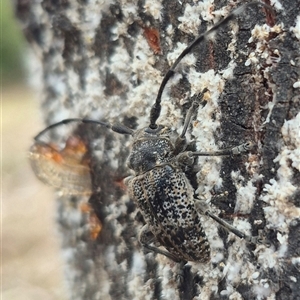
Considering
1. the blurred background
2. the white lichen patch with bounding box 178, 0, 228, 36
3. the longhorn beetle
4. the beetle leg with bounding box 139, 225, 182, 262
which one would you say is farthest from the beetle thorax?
the blurred background

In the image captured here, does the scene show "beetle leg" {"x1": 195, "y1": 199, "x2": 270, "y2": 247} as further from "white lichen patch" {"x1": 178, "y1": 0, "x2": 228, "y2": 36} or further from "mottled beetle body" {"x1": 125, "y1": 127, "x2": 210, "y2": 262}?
"white lichen patch" {"x1": 178, "y1": 0, "x2": 228, "y2": 36}

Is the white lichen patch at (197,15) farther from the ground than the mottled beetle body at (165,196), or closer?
farther from the ground

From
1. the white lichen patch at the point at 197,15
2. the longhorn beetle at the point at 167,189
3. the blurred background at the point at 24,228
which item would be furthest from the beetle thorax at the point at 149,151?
the blurred background at the point at 24,228

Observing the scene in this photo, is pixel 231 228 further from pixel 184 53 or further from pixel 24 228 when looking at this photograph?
pixel 24 228

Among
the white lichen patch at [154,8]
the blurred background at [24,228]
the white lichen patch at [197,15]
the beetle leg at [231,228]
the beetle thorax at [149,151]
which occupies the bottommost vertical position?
the beetle leg at [231,228]

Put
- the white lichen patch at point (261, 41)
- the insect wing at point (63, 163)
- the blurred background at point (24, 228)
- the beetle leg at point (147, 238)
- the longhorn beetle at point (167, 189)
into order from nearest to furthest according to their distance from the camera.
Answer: the white lichen patch at point (261, 41) → the longhorn beetle at point (167, 189) → the beetle leg at point (147, 238) → the insect wing at point (63, 163) → the blurred background at point (24, 228)

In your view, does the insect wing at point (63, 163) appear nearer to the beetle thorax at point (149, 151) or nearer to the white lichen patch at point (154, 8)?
the beetle thorax at point (149, 151)

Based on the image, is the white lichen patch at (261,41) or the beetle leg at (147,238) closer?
the white lichen patch at (261,41)

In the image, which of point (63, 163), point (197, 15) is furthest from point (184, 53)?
point (63, 163)

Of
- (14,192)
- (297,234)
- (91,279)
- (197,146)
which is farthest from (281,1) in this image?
(14,192)
